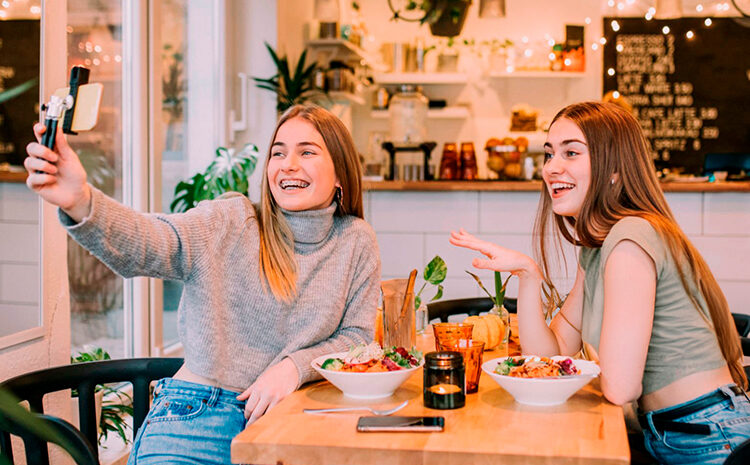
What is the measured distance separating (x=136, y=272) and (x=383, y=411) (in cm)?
54

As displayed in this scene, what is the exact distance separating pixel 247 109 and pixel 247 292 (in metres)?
2.88

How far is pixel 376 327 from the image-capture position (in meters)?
1.87

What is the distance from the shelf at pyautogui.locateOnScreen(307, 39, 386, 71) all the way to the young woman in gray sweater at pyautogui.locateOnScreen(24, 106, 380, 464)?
3.51 m

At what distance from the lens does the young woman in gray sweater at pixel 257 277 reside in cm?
148

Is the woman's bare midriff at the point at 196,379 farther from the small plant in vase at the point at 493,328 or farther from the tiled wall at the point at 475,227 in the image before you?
the tiled wall at the point at 475,227

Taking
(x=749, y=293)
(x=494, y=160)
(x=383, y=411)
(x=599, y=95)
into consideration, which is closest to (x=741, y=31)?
(x=599, y=95)

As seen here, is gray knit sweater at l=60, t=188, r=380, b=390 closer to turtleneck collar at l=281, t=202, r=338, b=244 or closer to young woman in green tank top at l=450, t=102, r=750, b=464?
turtleneck collar at l=281, t=202, r=338, b=244

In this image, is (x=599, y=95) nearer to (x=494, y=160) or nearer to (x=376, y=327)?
(x=494, y=160)

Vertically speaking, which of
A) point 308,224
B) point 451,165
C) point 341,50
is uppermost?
point 341,50

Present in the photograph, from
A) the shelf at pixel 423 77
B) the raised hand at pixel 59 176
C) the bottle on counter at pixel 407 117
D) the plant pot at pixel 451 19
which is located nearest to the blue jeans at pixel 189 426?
the raised hand at pixel 59 176

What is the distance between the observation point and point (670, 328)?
5.14 feet

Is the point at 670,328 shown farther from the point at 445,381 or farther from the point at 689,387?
the point at 445,381

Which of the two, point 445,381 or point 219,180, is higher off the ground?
point 219,180

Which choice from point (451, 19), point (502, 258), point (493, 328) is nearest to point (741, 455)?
point (502, 258)
